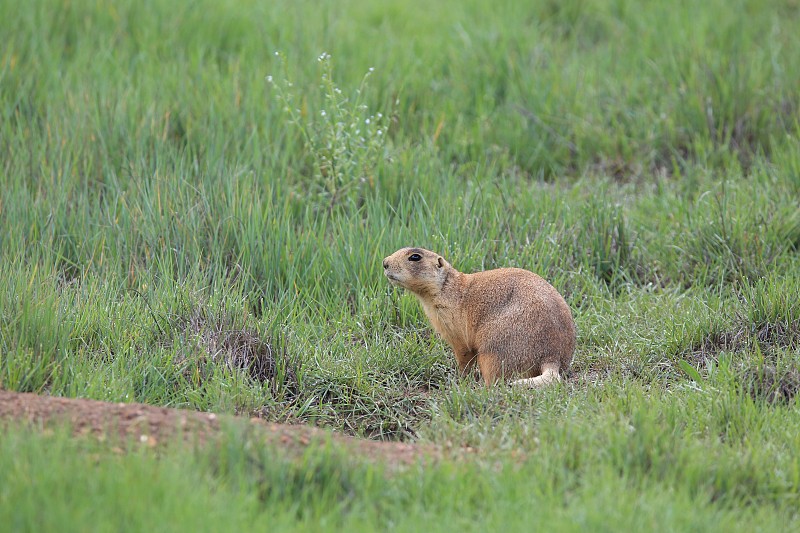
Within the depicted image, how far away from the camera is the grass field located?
3748 millimetres

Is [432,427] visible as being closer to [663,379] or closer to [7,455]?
[663,379]

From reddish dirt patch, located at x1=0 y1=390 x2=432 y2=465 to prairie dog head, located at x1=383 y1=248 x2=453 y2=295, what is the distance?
1445mm

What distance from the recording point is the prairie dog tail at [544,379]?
4987 mm

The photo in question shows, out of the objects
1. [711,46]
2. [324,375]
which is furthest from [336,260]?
[711,46]

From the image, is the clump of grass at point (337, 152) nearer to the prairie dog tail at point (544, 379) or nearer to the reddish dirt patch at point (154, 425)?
the prairie dog tail at point (544, 379)

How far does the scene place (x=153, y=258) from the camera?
19.7ft

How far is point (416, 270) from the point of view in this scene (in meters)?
5.54

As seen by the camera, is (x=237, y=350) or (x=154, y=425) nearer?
(x=154, y=425)

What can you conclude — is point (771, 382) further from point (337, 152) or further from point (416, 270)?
point (337, 152)

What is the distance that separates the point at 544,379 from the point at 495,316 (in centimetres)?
49

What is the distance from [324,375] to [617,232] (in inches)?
97.7

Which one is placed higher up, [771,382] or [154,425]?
[154,425]

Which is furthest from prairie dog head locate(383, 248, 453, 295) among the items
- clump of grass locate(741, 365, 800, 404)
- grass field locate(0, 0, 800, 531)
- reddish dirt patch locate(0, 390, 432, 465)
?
clump of grass locate(741, 365, 800, 404)

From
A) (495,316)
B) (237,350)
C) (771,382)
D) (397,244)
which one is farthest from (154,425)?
(771,382)
